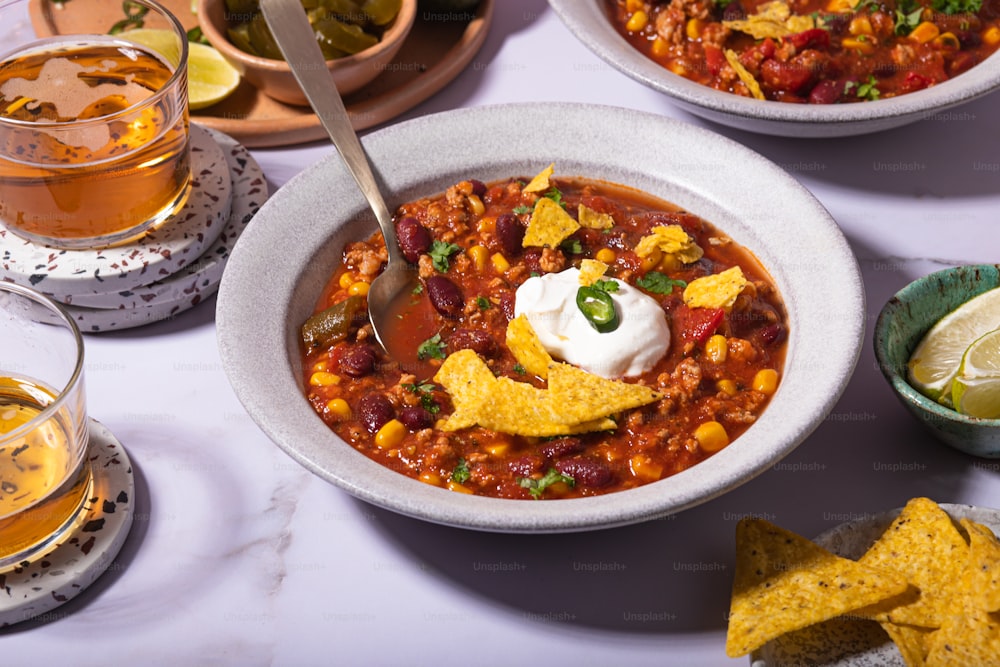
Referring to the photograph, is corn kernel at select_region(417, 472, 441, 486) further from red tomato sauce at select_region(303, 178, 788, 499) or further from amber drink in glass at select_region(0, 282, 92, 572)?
amber drink in glass at select_region(0, 282, 92, 572)

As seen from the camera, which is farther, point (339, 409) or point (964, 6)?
point (964, 6)

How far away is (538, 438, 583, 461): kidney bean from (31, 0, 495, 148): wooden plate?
2.23 metres

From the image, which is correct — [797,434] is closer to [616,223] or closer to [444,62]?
[616,223]

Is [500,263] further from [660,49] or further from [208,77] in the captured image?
[208,77]

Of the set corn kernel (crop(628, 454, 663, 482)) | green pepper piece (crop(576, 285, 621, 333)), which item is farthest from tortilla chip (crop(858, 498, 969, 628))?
green pepper piece (crop(576, 285, 621, 333))

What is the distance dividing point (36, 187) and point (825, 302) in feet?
9.77

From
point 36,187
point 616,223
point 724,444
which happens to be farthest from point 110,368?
point 724,444

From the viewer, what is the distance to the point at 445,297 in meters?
4.05

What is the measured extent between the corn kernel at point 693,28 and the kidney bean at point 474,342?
2.31 metres

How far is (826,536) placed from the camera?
3414 mm

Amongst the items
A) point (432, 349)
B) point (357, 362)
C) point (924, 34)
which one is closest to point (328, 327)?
point (357, 362)

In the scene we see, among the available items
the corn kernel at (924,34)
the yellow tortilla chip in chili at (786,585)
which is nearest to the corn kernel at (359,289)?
the yellow tortilla chip in chili at (786,585)

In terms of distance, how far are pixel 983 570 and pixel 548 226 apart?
1.99 meters

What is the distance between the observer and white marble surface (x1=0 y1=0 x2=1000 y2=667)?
344 centimetres
